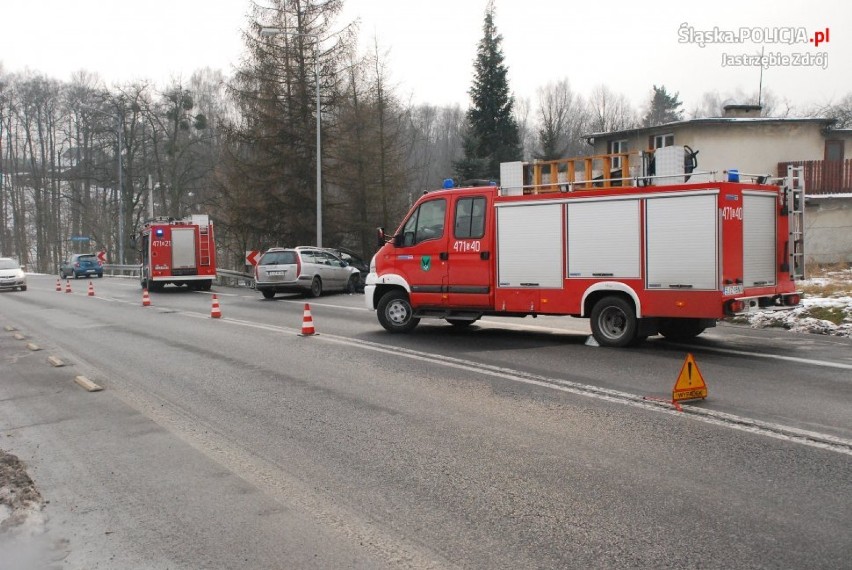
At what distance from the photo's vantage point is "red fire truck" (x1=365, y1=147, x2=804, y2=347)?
10344 mm

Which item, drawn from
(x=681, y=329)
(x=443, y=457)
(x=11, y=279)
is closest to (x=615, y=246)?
(x=681, y=329)

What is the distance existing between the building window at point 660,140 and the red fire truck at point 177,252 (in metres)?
19.7

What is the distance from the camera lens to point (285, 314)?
18.8 metres

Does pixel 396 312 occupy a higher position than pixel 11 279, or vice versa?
pixel 11 279

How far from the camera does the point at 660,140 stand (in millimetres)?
32469

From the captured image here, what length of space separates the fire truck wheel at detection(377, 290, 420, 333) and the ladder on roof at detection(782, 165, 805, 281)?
21.0 feet

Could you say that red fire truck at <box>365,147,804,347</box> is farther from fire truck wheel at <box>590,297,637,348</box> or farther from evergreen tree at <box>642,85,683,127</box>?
evergreen tree at <box>642,85,683,127</box>

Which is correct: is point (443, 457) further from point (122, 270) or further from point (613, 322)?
point (122, 270)

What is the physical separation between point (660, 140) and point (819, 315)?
20810 millimetres

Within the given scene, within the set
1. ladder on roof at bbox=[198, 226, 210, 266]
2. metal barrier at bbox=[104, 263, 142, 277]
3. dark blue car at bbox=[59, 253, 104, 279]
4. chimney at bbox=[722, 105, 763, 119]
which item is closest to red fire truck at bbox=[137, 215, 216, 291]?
ladder on roof at bbox=[198, 226, 210, 266]

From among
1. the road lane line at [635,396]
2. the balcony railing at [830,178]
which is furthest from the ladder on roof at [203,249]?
the balcony railing at [830,178]

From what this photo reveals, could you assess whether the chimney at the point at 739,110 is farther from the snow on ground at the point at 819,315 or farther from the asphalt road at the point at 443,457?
the asphalt road at the point at 443,457

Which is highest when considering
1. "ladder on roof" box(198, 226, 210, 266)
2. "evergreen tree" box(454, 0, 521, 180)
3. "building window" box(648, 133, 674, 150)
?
"evergreen tree" box(454, 0, 521, 180)

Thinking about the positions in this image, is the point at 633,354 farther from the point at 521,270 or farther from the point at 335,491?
the point at 335,491
